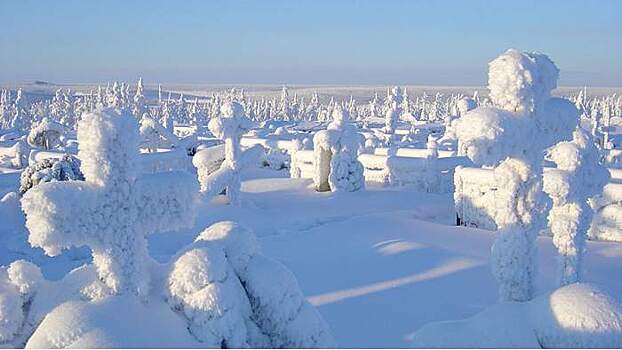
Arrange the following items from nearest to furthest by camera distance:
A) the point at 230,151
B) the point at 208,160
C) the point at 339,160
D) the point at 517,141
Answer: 1. the point at 517,141
2. the point at 230,151
3. the point at 339,160
4. the point at 208,160

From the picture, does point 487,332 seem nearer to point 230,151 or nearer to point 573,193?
point 573,193

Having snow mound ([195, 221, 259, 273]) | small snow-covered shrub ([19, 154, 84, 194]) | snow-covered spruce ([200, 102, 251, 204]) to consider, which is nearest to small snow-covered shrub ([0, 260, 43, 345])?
snow mound ([195, 221, 259, 273])

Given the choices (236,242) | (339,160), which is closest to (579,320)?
(236,242)

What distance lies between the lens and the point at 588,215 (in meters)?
8.53

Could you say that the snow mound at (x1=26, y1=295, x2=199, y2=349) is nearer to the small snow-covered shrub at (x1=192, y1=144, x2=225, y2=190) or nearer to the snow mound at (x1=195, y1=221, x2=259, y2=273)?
the snow mound at (x1=195, y1=221, x2=259, y2=273)

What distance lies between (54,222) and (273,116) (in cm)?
9237

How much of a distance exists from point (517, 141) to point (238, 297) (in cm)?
353

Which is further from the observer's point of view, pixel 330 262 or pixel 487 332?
pixel 330 262

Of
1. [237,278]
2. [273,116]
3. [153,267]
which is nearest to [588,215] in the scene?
[237,278]

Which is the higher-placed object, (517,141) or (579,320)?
(517,141)

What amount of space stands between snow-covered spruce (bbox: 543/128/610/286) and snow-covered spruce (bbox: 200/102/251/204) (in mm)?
10871

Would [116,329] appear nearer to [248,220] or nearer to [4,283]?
[4,283]

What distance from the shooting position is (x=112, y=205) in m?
4.39

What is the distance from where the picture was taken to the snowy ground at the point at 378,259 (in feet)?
30.9
